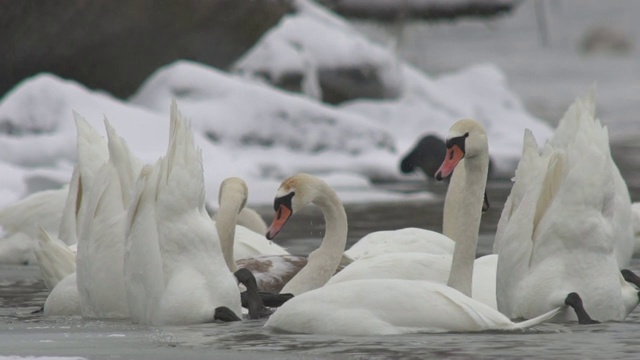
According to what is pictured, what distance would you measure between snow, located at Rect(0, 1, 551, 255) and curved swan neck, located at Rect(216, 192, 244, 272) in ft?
19.0

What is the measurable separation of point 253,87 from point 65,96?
9.86ft

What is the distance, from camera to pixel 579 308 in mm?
7320

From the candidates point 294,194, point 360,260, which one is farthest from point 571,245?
point 294,194

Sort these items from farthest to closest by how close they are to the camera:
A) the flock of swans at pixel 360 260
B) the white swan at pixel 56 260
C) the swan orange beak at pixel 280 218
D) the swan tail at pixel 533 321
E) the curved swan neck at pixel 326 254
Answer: the white swan at pixel 56 260
the curved swan neck at pixel 326 254
the swan orange beak at pixel 280 218
the flock of swans at pixel 360 260
the swan tail at pixel 533 321

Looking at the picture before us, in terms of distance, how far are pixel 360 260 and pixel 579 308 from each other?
4.51 ft

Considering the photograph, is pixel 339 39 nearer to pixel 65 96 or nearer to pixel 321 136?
pixel 321 136

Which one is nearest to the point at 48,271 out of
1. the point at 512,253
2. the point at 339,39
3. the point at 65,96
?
the point at 512,253

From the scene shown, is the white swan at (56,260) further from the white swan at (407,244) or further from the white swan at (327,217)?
the white swan at (407,244)

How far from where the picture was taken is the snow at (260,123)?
16.0 m

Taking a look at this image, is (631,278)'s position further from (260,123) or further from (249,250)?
(260,123)

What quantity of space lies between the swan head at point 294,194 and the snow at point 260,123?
5925 millimetres

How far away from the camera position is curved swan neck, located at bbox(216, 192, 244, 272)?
8.25 meters

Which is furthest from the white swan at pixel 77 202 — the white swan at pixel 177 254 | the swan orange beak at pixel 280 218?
the swan orange beak at pixel 280 218

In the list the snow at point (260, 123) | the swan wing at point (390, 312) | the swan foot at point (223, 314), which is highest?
the snow at point (260, 123)
